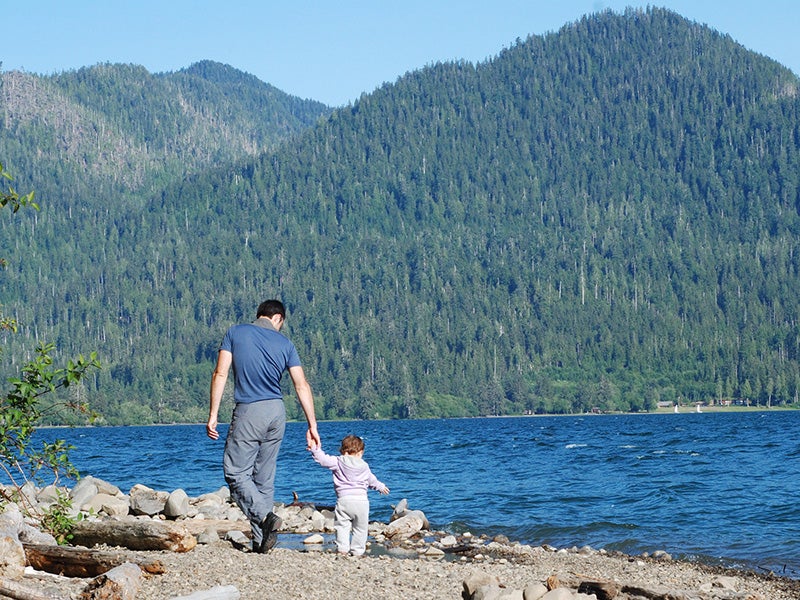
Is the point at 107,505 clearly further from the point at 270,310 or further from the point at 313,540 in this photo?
the point at 270,310

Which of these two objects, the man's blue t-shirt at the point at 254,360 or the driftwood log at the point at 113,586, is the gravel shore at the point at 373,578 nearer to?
the driftwood log at the point at 113,586

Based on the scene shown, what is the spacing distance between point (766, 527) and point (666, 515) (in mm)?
3005

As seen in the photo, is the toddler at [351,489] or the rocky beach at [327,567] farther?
the toddler at [351,489]

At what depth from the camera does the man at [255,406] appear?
1397cm

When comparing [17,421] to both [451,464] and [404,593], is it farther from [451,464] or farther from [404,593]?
[451,464]

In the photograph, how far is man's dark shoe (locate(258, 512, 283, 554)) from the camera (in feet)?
47.4

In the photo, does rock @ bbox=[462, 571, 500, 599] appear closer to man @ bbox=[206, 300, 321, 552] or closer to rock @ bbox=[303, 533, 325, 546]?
man @ bbox=[206, 300, 321, 552]

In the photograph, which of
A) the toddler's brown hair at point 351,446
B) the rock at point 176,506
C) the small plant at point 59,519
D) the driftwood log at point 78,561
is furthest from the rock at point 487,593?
the rock at point 176,506

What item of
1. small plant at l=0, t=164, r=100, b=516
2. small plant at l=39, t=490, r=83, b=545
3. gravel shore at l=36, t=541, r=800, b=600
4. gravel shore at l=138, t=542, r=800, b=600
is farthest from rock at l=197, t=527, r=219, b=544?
small plant at l=0, t=164, r=100, b=516

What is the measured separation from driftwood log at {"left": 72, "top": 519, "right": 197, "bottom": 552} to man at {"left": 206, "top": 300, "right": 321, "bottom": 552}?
0.97m

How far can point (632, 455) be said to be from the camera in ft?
185

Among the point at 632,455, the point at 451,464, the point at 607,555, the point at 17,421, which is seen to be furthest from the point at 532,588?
the point at 632,455

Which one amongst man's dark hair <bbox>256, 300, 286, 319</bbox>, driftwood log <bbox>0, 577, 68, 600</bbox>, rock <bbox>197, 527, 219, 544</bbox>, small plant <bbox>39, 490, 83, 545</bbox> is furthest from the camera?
rock <bbox>197, 527, 219, 544</bbox>

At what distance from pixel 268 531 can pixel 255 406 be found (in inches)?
69.5
